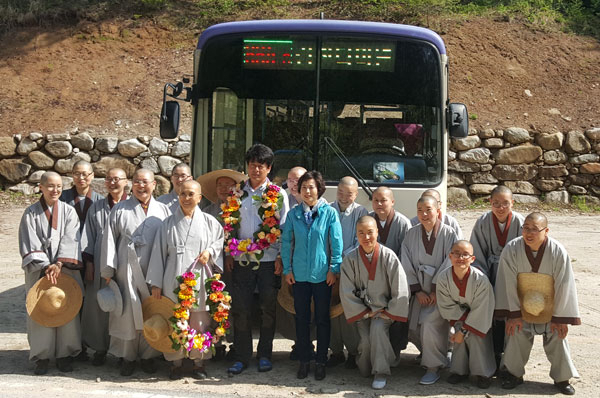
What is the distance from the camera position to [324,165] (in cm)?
736

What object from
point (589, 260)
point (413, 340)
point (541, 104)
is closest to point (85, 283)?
point (413, 340)

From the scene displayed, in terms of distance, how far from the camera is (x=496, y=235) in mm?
6305

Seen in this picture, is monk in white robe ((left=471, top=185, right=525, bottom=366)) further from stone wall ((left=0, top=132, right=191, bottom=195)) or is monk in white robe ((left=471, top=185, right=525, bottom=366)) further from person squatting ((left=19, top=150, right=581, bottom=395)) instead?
stone wall ((left=0, top=132, right=191, bottom=195))

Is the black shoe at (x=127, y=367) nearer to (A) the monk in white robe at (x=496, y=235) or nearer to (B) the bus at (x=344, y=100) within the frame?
(B) the bus at (x=344, y=100)

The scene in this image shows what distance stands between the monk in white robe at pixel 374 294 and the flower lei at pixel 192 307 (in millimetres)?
966

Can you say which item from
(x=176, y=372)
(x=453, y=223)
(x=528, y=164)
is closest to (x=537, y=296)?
(x=453, y=223)

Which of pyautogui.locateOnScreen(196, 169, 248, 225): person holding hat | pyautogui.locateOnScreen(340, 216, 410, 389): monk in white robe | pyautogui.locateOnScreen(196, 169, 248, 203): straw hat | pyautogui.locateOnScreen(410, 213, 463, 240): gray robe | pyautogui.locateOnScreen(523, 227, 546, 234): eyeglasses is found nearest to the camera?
pyautogui.locateOnScreen(523, 227, 546, 234): eyeglasses

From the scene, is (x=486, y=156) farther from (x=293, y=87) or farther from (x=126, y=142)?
(x=293, y=87)

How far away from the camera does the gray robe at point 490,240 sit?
6.25 meters

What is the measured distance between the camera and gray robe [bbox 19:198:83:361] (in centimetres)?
612

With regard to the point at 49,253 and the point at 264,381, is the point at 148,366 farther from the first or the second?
the point at 49,253

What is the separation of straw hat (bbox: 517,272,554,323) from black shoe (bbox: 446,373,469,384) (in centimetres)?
70

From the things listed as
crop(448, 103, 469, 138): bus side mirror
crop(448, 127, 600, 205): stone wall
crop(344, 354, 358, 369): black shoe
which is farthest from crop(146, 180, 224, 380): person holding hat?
crop(448, 127, 600, 205): stone wall

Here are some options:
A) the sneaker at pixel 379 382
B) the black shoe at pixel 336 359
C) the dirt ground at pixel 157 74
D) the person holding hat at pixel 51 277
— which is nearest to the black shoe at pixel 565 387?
the sneaker at pixel 379 382
